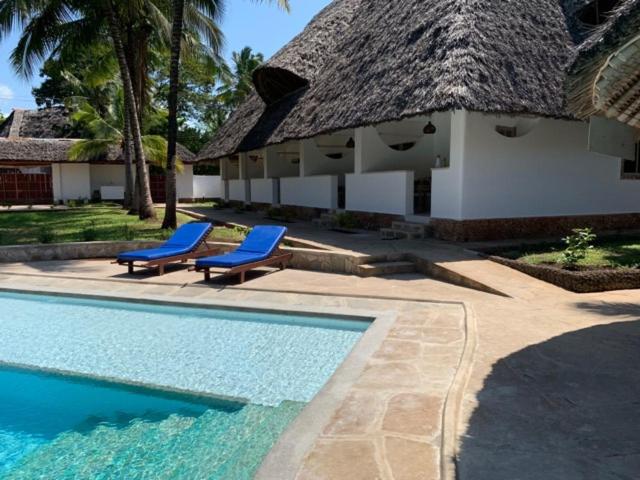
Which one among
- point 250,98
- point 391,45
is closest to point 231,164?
point 250,98

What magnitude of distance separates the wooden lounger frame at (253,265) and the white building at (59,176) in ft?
62.3

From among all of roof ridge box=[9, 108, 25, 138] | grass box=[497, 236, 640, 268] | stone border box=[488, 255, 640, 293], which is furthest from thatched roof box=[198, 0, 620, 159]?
roof ridge box=[9, 108, 25, 138]

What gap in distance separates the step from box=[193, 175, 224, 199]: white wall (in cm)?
2442

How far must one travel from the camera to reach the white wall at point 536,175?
10.1 meters

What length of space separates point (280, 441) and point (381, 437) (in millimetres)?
586

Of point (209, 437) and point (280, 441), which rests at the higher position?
point (280, 441)

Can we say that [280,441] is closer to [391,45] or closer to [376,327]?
[376,327]

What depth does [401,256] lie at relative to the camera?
29.7 feet

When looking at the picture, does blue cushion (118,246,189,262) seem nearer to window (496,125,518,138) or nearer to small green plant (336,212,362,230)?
small green plant (336,212,362,230)

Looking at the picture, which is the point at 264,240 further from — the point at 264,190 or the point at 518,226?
the point at 264,190

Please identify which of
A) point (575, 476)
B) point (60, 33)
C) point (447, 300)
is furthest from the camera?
point (60, 33)

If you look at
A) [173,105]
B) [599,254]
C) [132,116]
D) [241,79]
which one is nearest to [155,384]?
[599,254]

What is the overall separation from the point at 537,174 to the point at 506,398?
849cm

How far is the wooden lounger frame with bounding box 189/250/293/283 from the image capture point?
324 inches
